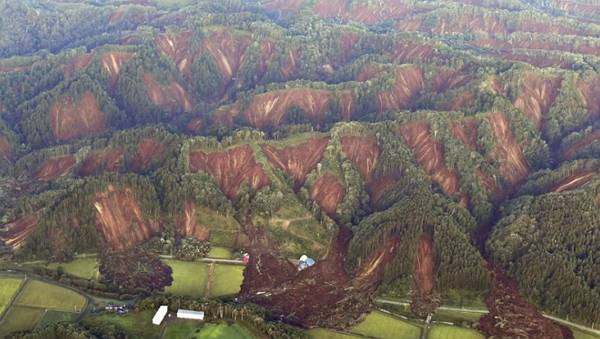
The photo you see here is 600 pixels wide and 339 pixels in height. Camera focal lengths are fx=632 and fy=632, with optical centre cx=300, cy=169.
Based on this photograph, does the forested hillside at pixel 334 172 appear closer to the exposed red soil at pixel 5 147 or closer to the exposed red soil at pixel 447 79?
the exposed red soil at pixel 447 79

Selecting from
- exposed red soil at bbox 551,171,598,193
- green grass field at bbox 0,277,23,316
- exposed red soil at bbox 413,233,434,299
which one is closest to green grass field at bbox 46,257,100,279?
green grass field at bbox 0,277,23,316

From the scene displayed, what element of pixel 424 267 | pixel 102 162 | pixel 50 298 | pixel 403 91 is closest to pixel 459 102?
pixel 403 91

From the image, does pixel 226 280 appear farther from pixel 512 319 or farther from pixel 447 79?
pixel 447 79

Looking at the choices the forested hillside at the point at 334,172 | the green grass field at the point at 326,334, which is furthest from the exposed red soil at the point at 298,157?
the green grass field at the point at 326,334

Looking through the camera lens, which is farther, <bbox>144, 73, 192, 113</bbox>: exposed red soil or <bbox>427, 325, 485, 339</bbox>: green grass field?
<bbox>144, 73, 192, 113</bbox>: exposed red soil

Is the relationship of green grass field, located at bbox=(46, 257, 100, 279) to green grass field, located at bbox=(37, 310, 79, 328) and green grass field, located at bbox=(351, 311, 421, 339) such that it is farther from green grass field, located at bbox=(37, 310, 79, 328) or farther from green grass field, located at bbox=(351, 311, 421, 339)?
green grass field, located at bbox=(351, 311, 421, 339)
